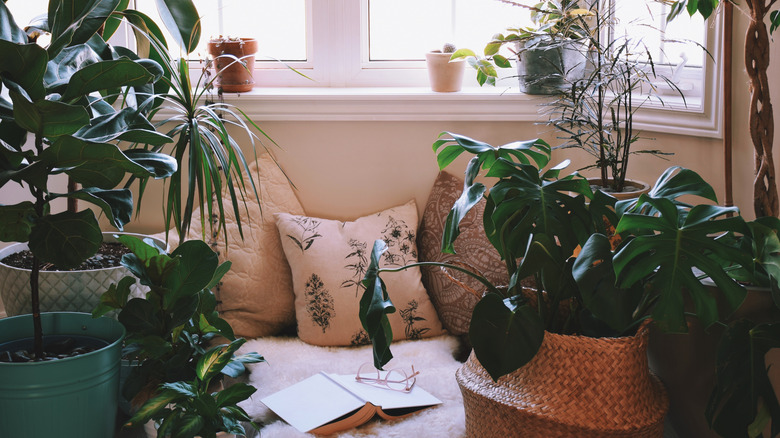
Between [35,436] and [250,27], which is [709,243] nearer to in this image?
[35,436]

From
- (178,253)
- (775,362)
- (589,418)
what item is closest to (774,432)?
(775,362)

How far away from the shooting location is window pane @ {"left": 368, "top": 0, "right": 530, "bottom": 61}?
229 cm

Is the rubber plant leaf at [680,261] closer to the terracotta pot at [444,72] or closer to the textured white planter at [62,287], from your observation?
the textured white planter at [62,287]

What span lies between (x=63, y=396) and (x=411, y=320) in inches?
40.2

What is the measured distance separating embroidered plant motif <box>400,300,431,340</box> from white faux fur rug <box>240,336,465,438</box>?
0.09 feet

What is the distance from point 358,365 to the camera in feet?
6.19

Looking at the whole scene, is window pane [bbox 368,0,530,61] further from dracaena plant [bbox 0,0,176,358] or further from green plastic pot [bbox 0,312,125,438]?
green plastic pot [bbox 0,312,125,438]

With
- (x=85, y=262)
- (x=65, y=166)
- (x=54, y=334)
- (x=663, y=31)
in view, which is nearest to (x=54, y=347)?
(x=54, y=334)

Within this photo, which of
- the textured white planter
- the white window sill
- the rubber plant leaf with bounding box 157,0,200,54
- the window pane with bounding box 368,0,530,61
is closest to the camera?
the textured white planter

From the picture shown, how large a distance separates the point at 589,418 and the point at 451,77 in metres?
1.26

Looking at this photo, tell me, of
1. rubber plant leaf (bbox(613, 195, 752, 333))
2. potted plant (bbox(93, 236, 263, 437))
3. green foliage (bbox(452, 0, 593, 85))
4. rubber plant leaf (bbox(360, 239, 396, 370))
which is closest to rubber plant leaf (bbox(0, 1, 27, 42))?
potted plant (bbox(93, 236, 263, 437))

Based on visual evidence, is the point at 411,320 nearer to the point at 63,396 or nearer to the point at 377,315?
the point at 377,315

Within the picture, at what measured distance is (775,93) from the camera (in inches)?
61.2

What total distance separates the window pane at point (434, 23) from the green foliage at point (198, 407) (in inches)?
53.8
